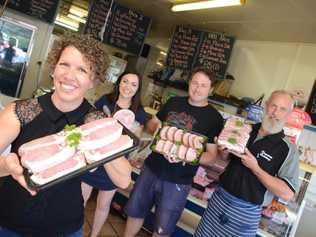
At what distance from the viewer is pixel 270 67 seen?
187 inches

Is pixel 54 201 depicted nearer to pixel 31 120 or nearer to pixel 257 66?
pixel 31 120

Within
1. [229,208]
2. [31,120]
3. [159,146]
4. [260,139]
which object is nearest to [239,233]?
[229,208]

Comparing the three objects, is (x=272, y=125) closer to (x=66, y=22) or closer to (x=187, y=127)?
(x=187, y=127)

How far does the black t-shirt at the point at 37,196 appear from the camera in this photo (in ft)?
4.46

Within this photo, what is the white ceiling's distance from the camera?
3479 millimetres

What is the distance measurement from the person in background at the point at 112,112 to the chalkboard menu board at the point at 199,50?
2408 mm

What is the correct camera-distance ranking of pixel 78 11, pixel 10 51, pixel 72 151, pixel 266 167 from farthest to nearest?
pixel 78 11, pixel 10 51, pixel 266 167, pixel 72 151

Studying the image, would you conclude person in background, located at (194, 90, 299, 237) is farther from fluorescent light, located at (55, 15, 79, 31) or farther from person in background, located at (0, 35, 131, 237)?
fluorescent light, located at (55, 15, 79, 31)

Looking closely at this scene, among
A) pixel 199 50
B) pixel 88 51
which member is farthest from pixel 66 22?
pixel 88 51

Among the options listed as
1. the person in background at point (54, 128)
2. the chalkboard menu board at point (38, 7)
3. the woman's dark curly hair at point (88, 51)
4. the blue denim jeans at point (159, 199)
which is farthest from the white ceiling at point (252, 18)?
the person in background at point (54, 128)

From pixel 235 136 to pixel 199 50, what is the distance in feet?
10.9

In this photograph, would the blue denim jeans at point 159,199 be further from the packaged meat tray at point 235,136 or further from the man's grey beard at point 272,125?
the man's grey beard at point 272,125

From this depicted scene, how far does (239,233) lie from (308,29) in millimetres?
2644

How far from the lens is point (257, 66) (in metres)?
4.88
